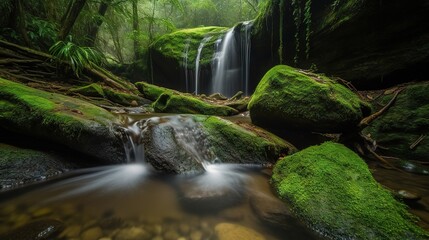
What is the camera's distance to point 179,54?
11570mm

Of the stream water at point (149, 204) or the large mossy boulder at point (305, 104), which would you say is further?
the large mossy boulder at point (305, 104)

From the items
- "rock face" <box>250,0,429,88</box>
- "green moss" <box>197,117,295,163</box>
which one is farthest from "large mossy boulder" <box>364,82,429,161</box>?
"green moss" <box>197,117,295,163</box>

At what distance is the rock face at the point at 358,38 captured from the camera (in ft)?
15.4

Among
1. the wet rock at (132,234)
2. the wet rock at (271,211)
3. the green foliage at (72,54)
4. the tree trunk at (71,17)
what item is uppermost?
the tree trunk at (71,17)

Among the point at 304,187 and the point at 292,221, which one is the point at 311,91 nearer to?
the point at 304,187

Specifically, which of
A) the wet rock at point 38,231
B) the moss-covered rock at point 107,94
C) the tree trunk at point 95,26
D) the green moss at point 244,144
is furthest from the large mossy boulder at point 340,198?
the tree trunk at point 95,26

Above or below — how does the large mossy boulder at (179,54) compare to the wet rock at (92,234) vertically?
above

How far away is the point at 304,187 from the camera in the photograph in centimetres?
216

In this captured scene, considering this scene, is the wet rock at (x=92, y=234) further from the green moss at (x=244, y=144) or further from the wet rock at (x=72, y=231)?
the green moss at (x=244, y=144)

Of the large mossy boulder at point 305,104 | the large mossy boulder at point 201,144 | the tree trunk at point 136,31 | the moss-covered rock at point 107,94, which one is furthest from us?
the tree trunk at point 136,31

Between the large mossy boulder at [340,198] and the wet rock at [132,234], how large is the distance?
1.31 meters

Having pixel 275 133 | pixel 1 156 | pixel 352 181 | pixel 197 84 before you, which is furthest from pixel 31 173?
pixel 197 84

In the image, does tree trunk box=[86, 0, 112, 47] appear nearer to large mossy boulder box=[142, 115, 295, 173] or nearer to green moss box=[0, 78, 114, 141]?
green moss box=[0, 78, 114, 141]

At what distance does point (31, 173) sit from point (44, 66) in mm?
4770
